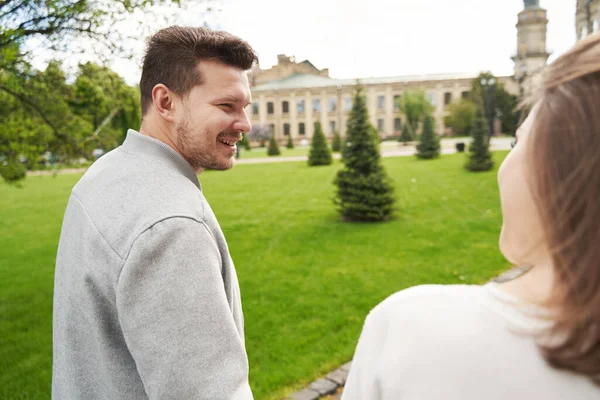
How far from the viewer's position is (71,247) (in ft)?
4.27

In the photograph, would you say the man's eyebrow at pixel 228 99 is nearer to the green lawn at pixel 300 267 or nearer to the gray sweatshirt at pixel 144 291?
the gray sweatshirt at pixel 144 291

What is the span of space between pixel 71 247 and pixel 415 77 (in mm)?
74514

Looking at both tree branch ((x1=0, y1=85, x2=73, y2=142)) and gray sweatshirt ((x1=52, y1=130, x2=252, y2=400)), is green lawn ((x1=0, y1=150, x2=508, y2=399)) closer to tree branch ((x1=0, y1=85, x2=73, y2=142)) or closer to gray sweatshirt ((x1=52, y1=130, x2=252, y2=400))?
tree branch ((x1=0, y1=85, x2=73, y2=142))

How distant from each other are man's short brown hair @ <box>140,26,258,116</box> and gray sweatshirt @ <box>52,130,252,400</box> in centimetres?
23

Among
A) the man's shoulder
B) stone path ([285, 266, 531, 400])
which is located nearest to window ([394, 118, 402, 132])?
stone path ([285, 266, 531, 400])

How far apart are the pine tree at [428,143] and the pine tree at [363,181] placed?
1571 centimetres

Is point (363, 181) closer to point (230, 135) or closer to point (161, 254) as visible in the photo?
point (230, 135)

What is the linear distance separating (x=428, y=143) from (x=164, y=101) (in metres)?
25.4

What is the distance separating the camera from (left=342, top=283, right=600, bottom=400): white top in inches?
25.5

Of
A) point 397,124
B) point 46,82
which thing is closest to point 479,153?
point 46,82

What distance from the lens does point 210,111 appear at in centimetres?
153

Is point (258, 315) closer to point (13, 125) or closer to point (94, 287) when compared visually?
point (13, 125)

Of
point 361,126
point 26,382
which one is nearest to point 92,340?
point 26,382

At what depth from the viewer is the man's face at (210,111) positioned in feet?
4.91
